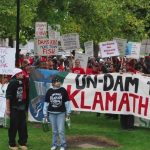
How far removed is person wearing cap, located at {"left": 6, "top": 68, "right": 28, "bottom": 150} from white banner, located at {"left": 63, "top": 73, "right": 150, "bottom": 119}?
3.03 m

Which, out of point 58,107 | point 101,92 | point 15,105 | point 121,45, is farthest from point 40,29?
point 58,107

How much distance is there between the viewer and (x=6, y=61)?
13695 mm

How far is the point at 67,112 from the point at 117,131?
2.98m

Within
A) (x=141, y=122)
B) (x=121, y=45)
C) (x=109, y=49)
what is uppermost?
(x=121, y=45)

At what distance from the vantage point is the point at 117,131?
13688 mm

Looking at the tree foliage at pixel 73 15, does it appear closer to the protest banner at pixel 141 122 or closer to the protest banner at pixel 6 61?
the protest banner at pixel 6 61

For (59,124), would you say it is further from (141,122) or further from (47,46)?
(47,46)

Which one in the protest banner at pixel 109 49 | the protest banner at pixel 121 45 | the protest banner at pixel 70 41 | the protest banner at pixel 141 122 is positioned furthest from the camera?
the protest banner at pixel 121 45

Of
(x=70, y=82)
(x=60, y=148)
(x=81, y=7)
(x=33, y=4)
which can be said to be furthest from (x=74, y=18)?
(x=60, y=148)

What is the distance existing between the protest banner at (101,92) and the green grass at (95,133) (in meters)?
0.47

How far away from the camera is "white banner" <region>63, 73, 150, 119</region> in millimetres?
13516

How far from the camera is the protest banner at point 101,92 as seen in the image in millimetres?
13547

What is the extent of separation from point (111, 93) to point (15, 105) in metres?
3.44

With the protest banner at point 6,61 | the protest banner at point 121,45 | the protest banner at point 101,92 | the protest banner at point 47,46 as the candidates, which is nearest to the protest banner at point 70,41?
the protest banner at point 47,46
